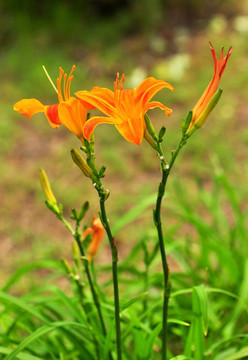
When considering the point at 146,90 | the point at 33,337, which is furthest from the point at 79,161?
the point at 33,337

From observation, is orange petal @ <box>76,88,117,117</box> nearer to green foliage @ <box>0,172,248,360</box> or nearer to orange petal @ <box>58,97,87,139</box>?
orange petal @ <box>58,97,87,139</box>

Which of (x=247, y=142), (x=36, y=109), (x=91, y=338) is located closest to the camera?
(x=36, y=109)

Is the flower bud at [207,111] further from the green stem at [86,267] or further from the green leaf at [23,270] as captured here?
the green leaf at [23,270]

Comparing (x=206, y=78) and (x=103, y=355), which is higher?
(x=206, y=78)

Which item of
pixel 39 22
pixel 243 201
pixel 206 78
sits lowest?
pixel 243 201

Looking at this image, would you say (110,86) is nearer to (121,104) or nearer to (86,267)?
(86,267)

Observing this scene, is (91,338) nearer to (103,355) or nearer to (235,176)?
(103,355)

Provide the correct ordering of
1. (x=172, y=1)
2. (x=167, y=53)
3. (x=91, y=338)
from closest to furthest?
(x=91, y=338)
(x=167, y=53)
(x=172, y=1)

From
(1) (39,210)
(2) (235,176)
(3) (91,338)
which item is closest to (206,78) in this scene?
(2) (235,176)
